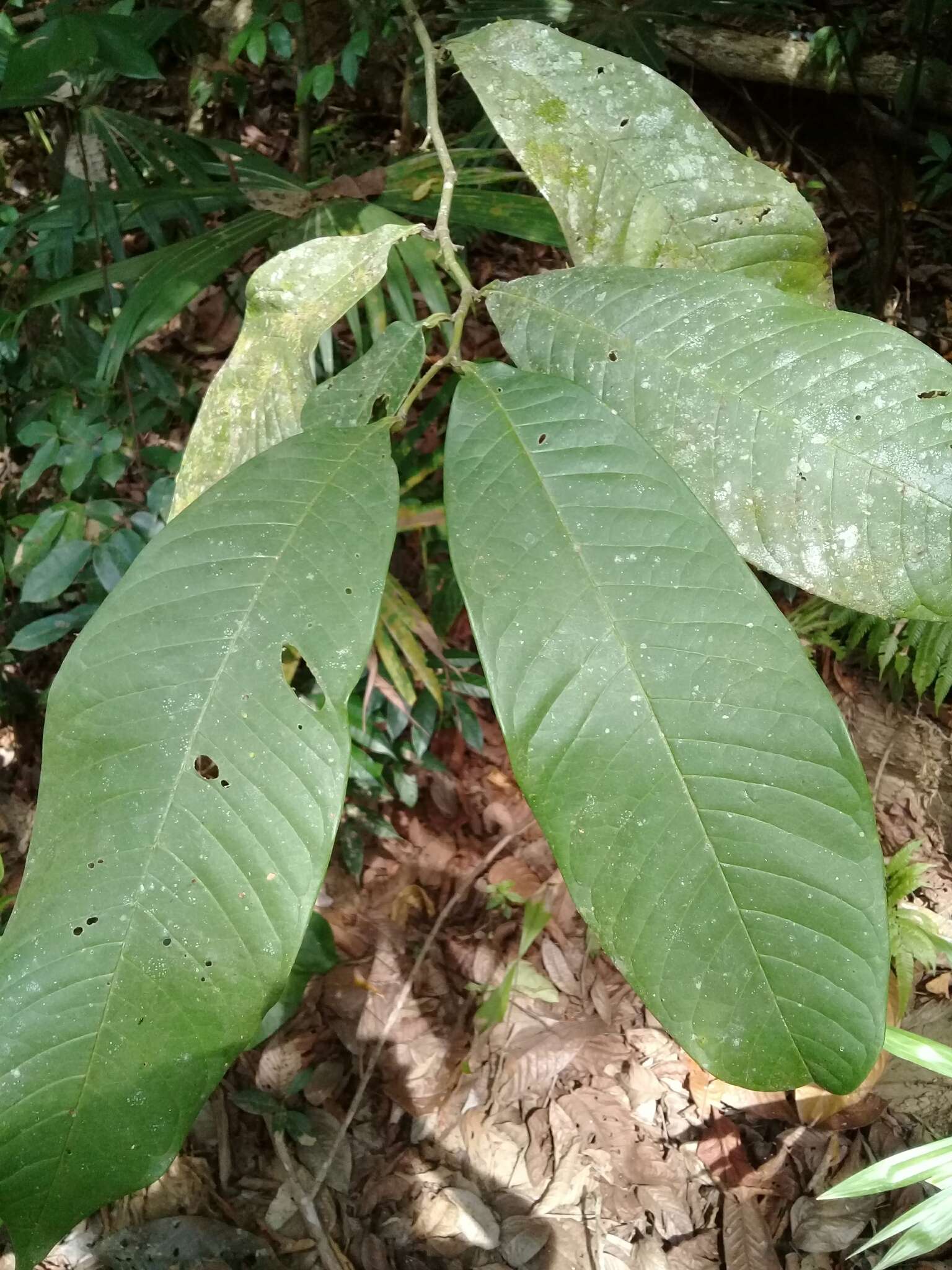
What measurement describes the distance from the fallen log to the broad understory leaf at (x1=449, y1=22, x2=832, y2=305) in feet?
4.91

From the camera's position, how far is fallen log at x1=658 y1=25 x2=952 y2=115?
1.91 meters

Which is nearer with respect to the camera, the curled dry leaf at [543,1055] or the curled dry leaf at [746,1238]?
the curled dry leaf at [746,1238]

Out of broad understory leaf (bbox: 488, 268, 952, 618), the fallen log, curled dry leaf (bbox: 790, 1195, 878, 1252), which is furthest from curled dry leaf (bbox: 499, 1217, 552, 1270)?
the fallen log

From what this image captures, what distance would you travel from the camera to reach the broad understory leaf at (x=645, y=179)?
2.21 ft

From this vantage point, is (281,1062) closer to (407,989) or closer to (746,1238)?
(407,989)

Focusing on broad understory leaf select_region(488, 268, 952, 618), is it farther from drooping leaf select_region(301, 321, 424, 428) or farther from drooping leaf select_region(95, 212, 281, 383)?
drooping leaf select_region(95, 212, 281, 383)

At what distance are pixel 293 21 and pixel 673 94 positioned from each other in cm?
106

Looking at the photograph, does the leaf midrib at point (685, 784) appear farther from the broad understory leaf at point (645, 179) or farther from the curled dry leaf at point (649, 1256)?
the curled dry leaf at point (649, 1256)

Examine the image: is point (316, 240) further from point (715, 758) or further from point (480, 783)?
point (480, 783)

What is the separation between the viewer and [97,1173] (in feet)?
1.56

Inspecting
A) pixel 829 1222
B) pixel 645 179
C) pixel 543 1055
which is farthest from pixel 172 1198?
pixel 645 179

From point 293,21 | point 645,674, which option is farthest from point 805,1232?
point 293,21

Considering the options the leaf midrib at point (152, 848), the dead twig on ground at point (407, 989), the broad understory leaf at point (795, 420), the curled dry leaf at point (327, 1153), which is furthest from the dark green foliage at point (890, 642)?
the curled dry leaf at point (327, 1153)

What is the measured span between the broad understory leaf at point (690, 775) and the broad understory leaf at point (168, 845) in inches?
4.2
